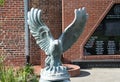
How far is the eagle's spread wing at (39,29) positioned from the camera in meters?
5.64

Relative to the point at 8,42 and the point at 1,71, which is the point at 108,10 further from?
the point at 1,71

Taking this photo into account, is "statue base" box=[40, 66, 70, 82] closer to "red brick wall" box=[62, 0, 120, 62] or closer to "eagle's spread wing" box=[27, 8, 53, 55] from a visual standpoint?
"eagle's spread wing" box=[27, 8, 53, 55]

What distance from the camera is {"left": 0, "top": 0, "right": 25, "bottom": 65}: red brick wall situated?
14.2m

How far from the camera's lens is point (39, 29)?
5758mm

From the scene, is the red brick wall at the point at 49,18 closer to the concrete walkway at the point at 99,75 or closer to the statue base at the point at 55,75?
the concrete walkway at the point at 99,75

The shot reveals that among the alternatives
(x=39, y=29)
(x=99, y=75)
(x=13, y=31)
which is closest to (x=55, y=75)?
(x=39, y=29)

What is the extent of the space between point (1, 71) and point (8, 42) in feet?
17.2

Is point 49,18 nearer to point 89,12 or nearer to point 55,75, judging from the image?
point 89,12

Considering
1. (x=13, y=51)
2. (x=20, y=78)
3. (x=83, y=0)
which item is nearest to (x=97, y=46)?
(x=83, y=0)

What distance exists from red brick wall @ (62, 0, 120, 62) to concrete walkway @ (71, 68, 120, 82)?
2.12 feet

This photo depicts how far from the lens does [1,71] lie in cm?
903

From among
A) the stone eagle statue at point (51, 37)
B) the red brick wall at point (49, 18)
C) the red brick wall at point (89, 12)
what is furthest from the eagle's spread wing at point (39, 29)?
the red brick wall at point (89, 12)

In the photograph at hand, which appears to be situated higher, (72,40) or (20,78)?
(72,40)

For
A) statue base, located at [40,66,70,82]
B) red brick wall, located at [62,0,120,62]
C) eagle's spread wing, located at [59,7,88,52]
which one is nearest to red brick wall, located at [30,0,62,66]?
red brick wall, located at [62,0,120,62]
